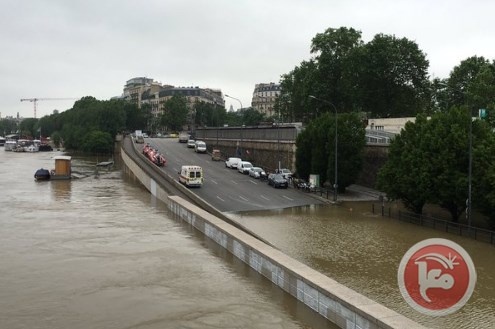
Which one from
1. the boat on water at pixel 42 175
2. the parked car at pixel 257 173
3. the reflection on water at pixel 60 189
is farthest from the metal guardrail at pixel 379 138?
the boat on water at pixel 42 175

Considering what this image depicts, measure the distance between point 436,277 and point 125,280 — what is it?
12280 mm

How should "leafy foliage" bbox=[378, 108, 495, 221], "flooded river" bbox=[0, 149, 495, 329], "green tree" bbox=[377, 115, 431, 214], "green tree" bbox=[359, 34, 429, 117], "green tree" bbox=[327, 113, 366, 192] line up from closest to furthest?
"flooded river" bbox=[0, 149, 495, 329] → "leafy foliage" bbox=[378, 108, 495, 221] → "green tree" bbox=[377, 115, 431, 214] → "green tree" bbox=[327, 113, 366, 192] → "green tree" bbox=[359, 34, 429, 117]

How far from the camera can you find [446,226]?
31.0 meters

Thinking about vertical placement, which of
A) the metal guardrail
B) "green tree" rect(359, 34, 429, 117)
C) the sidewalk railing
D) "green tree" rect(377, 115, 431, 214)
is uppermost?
"green tree" rect(359, 34, 429, 117)

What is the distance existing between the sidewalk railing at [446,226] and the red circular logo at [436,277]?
8.52 ft

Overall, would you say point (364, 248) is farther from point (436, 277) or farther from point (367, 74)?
point (367, 74)

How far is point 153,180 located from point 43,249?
25.5m

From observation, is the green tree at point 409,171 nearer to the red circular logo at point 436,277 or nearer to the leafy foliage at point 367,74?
the red circular logo at point 436,277

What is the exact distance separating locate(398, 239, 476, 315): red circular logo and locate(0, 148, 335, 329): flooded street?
4383 millimetres

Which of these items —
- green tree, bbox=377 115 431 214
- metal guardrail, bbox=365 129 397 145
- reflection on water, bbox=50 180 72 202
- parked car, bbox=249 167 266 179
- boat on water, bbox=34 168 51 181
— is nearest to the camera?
green tree, bbox=377 115 431 214

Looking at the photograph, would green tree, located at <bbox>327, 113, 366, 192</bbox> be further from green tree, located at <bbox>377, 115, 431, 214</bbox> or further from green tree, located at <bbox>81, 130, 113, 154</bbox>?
green tree, located at <bbox>81, 130, 113, 154</bbox>

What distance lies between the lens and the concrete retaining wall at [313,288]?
1302 centimetres

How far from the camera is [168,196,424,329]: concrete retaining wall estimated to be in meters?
13.0

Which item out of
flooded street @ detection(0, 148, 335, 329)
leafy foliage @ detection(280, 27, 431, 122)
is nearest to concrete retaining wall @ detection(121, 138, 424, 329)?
flooded street @ detection(0, 148, 335, 329)
